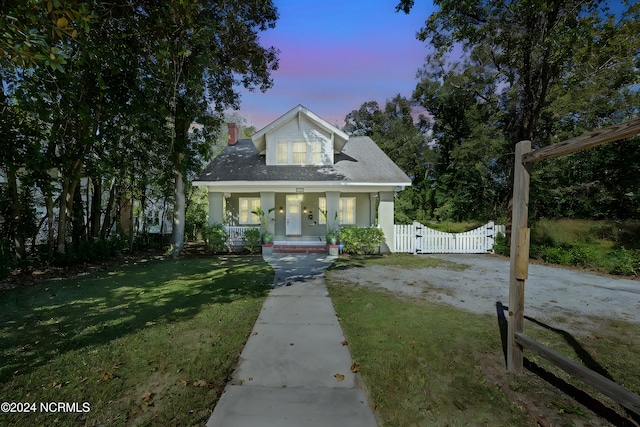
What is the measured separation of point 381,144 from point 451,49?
19.0 m

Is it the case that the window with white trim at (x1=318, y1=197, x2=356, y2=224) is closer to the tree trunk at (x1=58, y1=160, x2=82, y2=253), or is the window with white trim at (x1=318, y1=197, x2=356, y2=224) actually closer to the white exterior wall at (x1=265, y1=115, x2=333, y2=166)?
the white exterior wall at (x1=265, y1=115, x2=333, y2=166)

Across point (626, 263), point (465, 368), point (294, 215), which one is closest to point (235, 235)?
point (294, 215)

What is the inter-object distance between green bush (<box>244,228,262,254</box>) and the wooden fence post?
1105 cm

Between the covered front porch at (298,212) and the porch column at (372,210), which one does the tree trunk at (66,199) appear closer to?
the covered front porch at (298,212)

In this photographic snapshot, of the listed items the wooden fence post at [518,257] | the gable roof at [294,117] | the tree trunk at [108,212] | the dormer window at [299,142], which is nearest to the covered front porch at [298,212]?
the dormer window at [299,142]

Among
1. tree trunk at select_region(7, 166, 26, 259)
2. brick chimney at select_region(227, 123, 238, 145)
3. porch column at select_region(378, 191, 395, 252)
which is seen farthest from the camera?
brick chimney at select_region(227, 123, 238, 145)

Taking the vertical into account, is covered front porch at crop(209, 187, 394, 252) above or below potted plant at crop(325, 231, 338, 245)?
above

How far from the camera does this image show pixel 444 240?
13789 millimetres

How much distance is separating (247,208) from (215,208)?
2.47 metres

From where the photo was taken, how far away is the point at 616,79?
17.1 metres

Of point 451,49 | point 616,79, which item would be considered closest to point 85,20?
point 451,49

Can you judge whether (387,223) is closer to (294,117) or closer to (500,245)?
(500,245)

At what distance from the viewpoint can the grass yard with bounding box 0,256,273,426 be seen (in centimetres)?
272

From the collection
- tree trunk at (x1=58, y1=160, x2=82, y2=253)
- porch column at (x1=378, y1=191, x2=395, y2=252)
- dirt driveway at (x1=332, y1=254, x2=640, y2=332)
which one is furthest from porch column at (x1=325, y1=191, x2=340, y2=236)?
tree trunk at (x1=58, y1=160, x2=82, y2=253)
